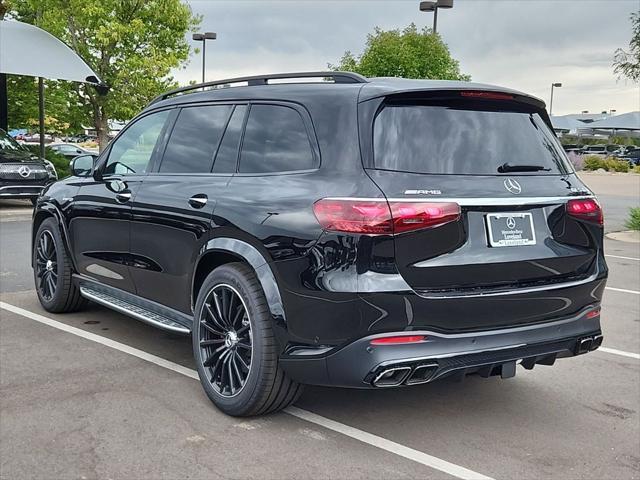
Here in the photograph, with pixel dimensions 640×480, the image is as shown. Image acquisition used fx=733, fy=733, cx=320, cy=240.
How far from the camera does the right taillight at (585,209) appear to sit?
3.87m

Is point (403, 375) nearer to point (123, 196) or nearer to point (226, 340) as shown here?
point (226, 340)

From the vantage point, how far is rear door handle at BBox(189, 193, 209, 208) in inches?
165

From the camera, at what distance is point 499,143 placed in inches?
150

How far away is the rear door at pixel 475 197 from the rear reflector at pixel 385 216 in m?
0.01

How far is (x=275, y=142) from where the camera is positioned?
4.01 metres

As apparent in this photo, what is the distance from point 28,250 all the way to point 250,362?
273 inches

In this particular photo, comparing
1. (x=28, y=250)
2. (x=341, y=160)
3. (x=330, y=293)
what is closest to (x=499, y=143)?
(x=341, y=160)

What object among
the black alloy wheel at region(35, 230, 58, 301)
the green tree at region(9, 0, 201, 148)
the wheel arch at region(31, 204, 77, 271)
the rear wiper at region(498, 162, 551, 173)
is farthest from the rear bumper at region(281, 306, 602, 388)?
the green tree at region(9, 0, 201, 148)

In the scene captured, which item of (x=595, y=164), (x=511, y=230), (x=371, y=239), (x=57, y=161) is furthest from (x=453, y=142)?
(x=595, y=164)

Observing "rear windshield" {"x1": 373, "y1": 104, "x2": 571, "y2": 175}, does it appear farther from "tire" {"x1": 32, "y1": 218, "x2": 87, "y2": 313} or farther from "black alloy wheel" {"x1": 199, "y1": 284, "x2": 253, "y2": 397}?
"tire" {"x1": 32, "y1": 218, "x2": 87, "y2": 313}

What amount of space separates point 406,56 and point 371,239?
15.9 metres

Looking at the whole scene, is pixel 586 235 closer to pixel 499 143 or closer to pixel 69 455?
pixel 499 143

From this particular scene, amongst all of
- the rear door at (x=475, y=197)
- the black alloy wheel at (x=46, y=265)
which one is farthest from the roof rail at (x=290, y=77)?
the black alloy wheel at (x=46, y=265)

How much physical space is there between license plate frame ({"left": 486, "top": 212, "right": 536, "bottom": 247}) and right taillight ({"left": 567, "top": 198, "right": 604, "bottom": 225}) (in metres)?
0.33
